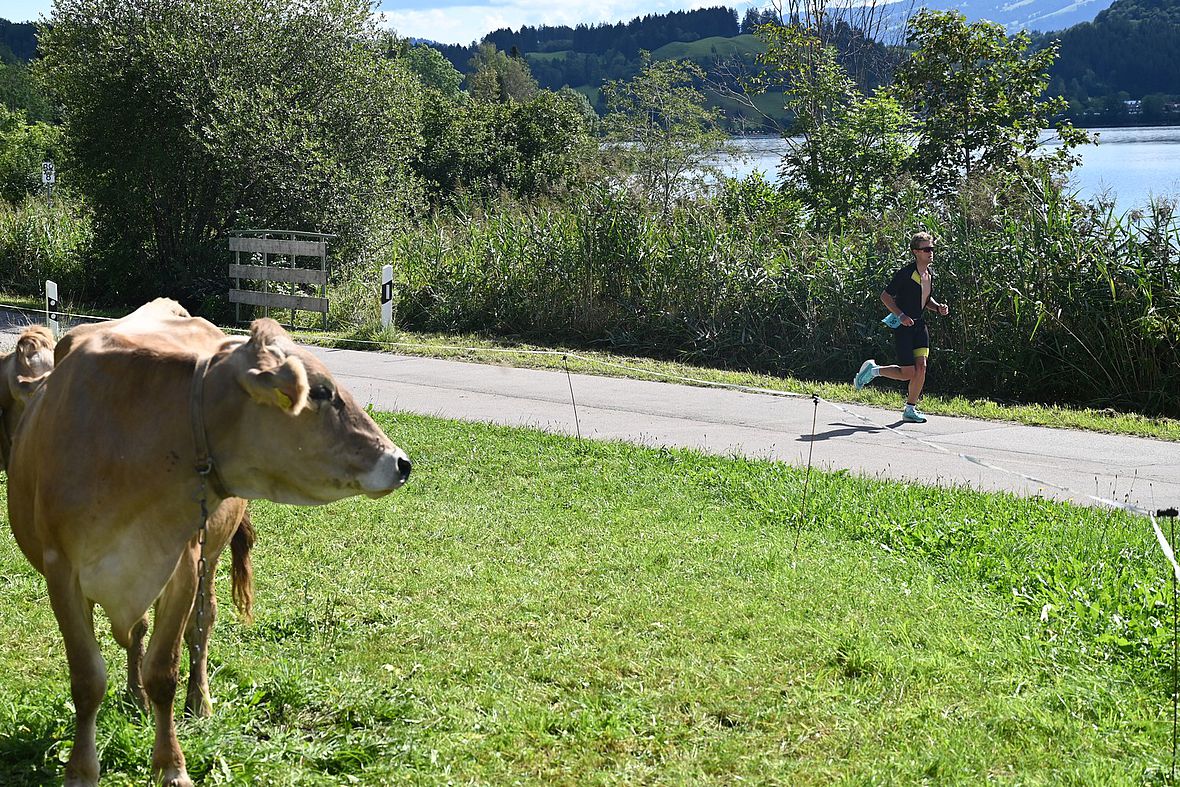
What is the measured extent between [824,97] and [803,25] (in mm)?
4153

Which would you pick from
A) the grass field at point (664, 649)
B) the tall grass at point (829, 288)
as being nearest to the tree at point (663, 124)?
the tall grass at point (829, 288)

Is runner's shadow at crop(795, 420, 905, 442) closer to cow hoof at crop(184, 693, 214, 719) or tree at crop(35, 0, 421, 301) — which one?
cow hoof at crop(184, 693, 214, 719)

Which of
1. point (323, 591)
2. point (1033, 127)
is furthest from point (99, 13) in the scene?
point (323, 591)

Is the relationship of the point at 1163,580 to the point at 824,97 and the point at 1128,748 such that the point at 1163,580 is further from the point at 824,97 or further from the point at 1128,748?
the point at 824,97

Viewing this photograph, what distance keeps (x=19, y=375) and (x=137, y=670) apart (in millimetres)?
1253

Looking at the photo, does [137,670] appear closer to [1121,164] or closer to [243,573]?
[243,573]

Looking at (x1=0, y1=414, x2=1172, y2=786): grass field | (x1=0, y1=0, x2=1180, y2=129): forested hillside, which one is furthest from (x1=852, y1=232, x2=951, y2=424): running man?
(x1=0, y1=0, x2=1180, y2=129): forested hillside

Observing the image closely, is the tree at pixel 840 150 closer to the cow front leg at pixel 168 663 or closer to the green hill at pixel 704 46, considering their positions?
the cow front leg at pixel 168 663

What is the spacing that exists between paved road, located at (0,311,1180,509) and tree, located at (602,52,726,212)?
15150mm

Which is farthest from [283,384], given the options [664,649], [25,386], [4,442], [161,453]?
[664,649]

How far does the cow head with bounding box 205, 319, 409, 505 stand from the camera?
3.38m

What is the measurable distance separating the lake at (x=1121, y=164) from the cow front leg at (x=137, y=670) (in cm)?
1369

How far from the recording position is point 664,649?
5.66 meters

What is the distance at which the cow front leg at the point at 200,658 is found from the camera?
14.2 feet
